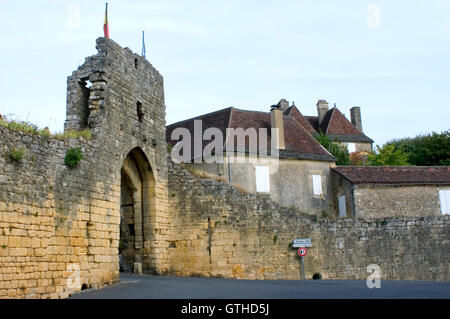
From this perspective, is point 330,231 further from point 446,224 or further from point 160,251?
point 160,251

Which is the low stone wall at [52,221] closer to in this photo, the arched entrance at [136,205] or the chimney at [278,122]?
the arched entrance at [136,205]

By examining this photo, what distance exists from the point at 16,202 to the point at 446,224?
1510 cm

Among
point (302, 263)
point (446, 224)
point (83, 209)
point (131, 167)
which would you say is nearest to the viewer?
point (83, 209)

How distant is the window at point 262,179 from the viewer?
23438 mm

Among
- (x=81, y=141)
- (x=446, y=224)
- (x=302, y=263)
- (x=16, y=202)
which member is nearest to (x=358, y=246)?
(x=302, y=263)

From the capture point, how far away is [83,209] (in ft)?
39.1

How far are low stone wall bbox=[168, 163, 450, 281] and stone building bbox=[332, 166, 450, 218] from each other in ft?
16.0

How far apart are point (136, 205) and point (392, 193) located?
12.9 metres

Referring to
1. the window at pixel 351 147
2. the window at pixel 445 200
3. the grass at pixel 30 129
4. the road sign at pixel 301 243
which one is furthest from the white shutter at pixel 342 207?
the grass at pixel 30 129

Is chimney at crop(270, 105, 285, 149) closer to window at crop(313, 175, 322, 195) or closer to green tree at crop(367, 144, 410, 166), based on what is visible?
window at crop(313, 175, 322, 195)

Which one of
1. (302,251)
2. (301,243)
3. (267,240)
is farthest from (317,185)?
(267,240)

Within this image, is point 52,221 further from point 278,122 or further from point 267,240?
point 278,122

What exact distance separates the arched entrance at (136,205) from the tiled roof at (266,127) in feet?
28.5
